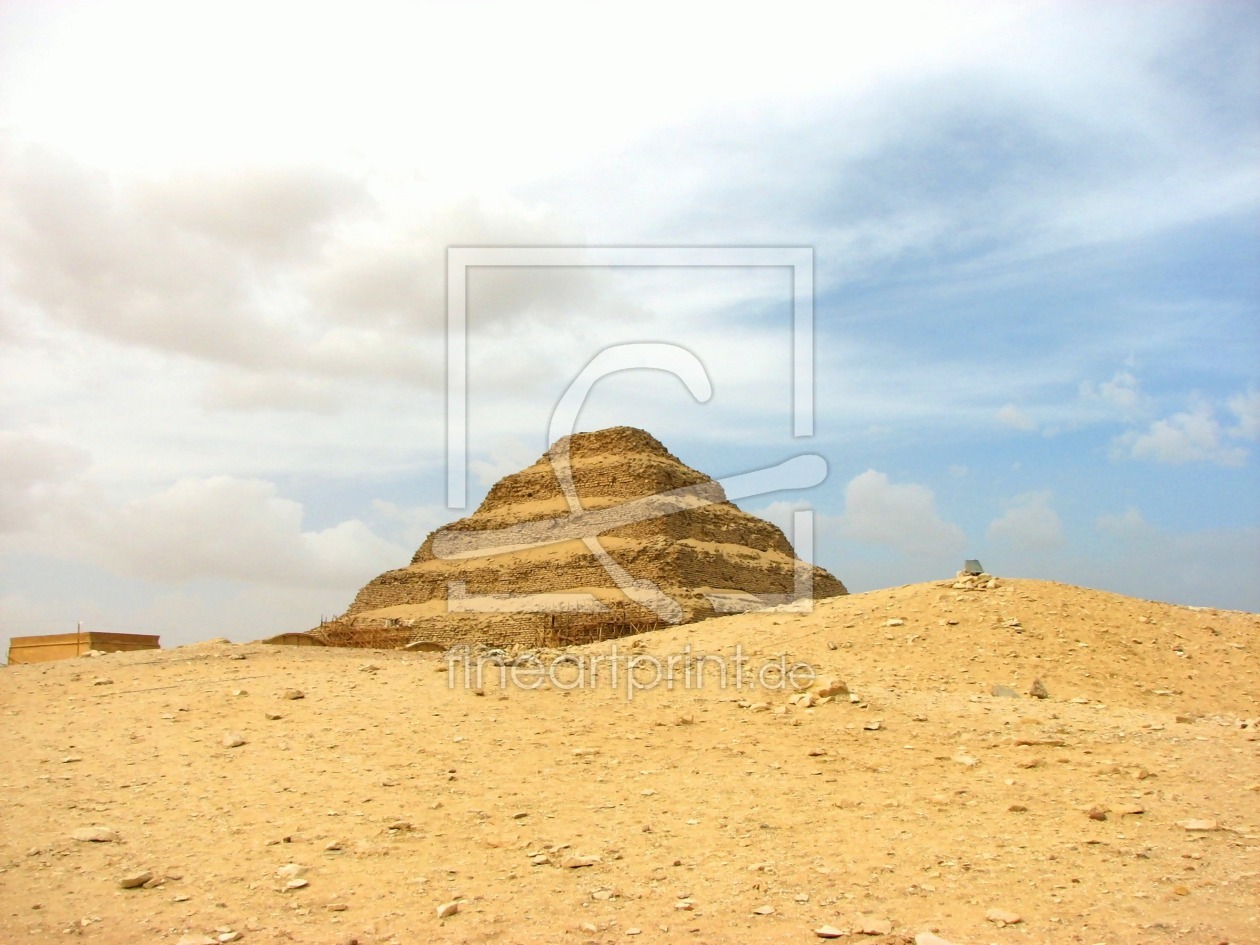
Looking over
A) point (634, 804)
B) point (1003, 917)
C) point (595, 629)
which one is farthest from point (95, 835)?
point (595, 629)

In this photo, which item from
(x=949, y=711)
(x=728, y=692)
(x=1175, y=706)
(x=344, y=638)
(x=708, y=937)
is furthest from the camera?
(x=344, y=638)

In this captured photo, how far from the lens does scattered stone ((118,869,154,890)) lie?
5512mm

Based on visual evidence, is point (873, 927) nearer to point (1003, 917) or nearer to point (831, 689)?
point (1003, 917)

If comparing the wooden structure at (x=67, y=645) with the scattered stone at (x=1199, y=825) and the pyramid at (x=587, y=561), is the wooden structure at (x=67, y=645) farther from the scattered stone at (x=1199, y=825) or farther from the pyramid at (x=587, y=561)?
the scattered stone at (x=1199, y=825)

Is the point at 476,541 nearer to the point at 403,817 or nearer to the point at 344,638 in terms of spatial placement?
the point at 344,638

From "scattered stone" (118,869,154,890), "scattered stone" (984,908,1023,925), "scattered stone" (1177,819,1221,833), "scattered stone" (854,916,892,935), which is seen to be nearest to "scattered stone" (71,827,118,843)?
"scattered stone" (118,869,154,890)

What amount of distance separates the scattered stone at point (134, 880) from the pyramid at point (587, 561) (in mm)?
20772

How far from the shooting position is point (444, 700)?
9.50 m

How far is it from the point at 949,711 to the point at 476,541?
36.4 m

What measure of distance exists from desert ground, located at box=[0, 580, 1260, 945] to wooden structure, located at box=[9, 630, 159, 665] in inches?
265

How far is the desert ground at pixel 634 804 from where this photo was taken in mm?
5121

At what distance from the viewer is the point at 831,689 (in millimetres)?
9508

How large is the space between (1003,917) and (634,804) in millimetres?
2718

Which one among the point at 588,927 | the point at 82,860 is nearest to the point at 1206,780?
the point at 588,927
